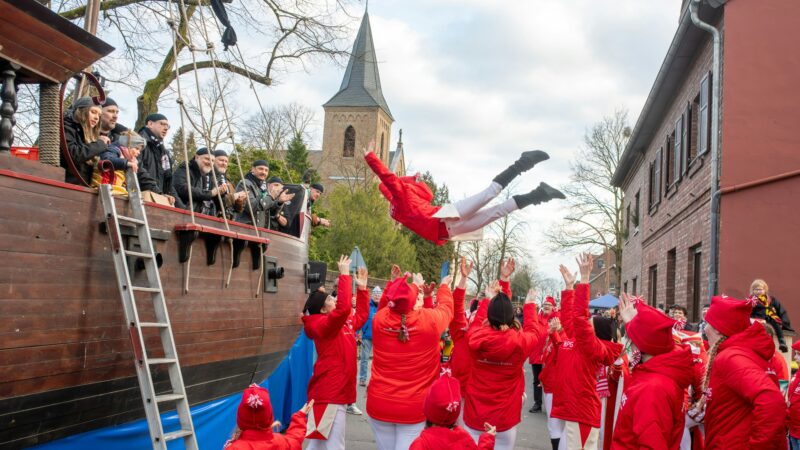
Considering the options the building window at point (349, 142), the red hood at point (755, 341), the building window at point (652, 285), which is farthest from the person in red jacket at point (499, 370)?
the building window at point (349, 142)

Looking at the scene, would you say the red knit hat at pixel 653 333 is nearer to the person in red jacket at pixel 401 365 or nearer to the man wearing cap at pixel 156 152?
the person in red jacket at pixel 401 365

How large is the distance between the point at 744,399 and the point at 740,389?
108 mm

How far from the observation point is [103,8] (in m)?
15.1

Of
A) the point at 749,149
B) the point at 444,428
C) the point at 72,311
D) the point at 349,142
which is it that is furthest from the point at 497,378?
the point at 349,142

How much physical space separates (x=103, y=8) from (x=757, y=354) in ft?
47.1

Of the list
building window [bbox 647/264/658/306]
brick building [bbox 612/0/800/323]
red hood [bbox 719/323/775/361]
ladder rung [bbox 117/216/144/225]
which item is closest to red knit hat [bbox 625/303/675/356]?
red hood [bbox 719/323/775/361]

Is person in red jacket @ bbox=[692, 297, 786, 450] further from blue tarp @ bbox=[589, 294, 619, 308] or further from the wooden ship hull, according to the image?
blue tarp @ bbox=[589, 294, 619, 308]

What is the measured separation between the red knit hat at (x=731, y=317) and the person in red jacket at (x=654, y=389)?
591 mm

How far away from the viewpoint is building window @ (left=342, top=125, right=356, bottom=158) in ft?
252

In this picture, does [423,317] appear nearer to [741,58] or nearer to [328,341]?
[328,341]

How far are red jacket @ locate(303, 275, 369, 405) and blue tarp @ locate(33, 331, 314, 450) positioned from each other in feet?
3.44

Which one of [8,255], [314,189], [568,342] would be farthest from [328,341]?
[314,189]

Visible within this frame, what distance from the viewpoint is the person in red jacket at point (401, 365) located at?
20.0 feet

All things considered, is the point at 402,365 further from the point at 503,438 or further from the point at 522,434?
the point at 522,434
